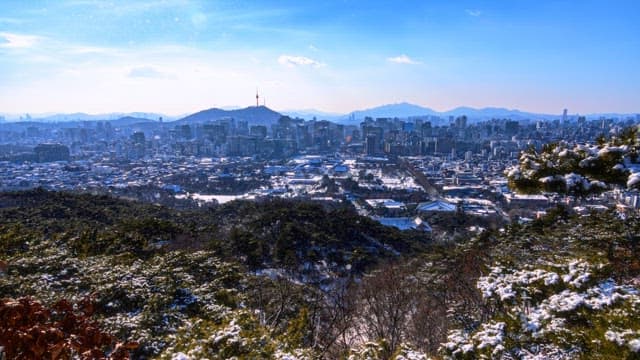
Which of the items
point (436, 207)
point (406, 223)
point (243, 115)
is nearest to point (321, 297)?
point (406, 223)

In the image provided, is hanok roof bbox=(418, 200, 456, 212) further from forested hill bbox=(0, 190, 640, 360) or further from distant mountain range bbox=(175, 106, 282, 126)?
distant mountain range bbox=(175, 106, 282, 126)

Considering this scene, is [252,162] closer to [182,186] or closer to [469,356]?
[182,186]

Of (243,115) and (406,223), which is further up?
(243,115)

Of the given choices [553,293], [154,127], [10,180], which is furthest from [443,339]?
[154,127]

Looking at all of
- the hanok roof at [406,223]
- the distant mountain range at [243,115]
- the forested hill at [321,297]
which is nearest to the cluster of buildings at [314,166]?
the hanok roof at [406,223]

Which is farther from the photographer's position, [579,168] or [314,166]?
[314,166]

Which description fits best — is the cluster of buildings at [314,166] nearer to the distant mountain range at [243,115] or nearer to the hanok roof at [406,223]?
the hanok roof at [406,223]

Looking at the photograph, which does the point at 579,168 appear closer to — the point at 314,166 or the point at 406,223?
the point at 406,223

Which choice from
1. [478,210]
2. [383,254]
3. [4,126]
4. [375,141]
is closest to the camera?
[383,254]
